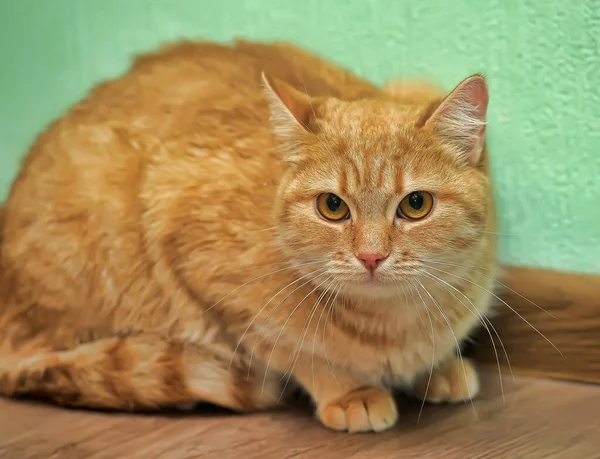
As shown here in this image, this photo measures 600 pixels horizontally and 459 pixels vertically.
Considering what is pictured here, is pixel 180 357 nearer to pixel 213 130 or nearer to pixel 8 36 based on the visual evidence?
pixel 213 130

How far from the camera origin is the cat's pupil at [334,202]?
115cm

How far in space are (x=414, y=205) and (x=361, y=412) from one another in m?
0.36

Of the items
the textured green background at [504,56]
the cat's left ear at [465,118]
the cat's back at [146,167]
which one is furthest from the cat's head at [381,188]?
the textured green background at [504,56]

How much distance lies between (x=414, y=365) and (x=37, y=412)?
2.22ft

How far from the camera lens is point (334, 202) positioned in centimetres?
115

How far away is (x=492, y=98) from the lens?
53.5 inches

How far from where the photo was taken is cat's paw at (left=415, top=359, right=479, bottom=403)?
1.33 meters

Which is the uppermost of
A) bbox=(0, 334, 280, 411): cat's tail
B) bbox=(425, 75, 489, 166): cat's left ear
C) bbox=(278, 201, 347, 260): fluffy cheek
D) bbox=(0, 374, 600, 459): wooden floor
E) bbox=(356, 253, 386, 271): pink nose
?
bbox=(425, 75, 489, 166): cat's left ear

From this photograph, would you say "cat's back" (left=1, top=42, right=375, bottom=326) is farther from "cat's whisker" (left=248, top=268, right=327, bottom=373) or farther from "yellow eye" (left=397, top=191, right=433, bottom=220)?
"yellow eye" (left=397, top=191, right=433, bottom=220)

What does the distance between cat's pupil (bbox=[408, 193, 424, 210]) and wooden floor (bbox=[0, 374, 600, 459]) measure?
1.26ft

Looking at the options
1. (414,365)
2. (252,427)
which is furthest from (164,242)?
(414,365)

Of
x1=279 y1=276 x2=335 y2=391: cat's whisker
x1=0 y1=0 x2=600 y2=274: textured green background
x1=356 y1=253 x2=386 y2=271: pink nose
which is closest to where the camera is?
x1=356 y1=253 x2=386 y2=271: pink nose

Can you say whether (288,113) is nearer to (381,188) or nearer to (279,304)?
(381,188)

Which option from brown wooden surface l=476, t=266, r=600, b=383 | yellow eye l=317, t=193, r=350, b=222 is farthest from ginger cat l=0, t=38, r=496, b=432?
brown wooden surface l=476, t=266, r=600, b=383
